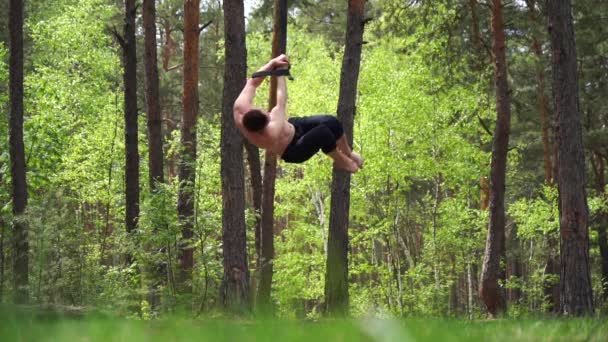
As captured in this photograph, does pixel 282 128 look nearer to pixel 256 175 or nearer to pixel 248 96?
pixel 248 96

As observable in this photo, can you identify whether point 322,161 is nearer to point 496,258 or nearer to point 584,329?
point 496,258

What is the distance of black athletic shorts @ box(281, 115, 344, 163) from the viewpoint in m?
7.73

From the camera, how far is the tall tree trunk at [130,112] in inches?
679

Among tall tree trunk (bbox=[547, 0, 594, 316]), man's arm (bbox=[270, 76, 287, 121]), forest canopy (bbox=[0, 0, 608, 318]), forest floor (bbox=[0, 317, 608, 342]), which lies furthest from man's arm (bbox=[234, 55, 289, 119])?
forest canopy (bbox=[0, 0, 608, 318])

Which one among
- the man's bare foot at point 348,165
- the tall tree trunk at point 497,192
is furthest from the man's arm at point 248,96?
the tall tree trunk at point 497,192

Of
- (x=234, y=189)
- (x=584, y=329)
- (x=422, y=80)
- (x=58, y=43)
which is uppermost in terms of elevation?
(x=58, y=43)

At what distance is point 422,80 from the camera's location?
27.6 m

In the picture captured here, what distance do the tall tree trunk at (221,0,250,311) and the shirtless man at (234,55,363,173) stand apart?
385 centimetres

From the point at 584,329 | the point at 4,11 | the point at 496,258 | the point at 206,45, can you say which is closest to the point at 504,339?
the point at 584,329

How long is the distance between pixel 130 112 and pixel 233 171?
6.78m

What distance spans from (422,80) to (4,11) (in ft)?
56.7

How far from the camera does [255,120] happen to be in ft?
23.9

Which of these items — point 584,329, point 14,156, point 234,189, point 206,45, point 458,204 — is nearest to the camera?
point 584,329

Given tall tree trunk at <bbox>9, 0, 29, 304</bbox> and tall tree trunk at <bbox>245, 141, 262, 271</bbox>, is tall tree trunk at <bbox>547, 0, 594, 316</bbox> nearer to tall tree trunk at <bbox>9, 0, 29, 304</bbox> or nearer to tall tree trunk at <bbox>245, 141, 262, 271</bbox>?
tall tree trunk at <bbox>245, 141, 262, 271</bbox>
